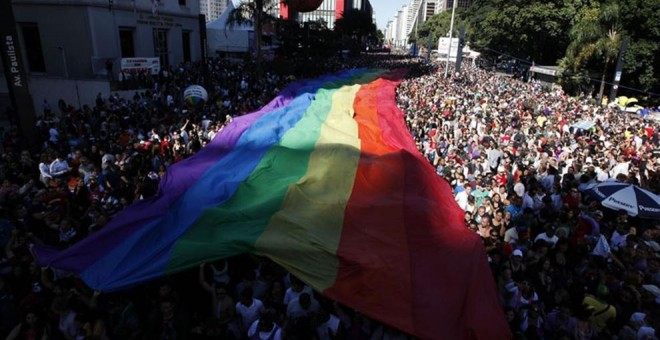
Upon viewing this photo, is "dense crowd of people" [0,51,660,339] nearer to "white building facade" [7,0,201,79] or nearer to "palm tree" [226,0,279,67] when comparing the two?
"white building facade" [7,0,201,79]

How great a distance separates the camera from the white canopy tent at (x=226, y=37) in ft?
113

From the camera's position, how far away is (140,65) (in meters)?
19.2

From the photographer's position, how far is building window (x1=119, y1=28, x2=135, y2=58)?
22.6 metres

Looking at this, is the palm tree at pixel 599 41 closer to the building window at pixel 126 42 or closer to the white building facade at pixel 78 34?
the white building facade at pixel 78 34

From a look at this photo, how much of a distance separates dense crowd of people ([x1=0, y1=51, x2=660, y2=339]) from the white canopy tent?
2094 cm

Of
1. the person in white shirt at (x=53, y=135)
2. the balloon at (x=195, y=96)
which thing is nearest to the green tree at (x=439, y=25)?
the balloon at (x=195, y=96)

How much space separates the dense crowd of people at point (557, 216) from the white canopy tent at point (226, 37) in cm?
2222

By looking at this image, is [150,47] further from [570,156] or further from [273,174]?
[570,156]

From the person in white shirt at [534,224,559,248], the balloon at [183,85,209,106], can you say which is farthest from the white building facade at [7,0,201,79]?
the person in white shirt at [534,224,559,248]

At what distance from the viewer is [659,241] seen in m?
8.19

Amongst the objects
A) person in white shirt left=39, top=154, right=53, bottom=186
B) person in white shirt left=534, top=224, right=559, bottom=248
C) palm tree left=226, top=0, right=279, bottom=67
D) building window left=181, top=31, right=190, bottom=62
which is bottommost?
person in white shirt left=534, top=224, right=559, bottom=248

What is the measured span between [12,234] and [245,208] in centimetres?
342

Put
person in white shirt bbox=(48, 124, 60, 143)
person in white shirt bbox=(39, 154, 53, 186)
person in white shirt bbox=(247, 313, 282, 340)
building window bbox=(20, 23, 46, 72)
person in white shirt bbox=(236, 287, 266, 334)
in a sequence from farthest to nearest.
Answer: building window bbox=(20, 23, 46, 72) < person in white shirt bbox=(48, 124, 60, 143) < person in white shirt bbox=(39, 154, 53, 186) < person in white shirt bbox=(236, 287, 266, 334) < person in white shirt bbox=(247, 313, 282, 340)

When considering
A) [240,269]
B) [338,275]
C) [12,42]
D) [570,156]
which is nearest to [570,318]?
[338,275]
